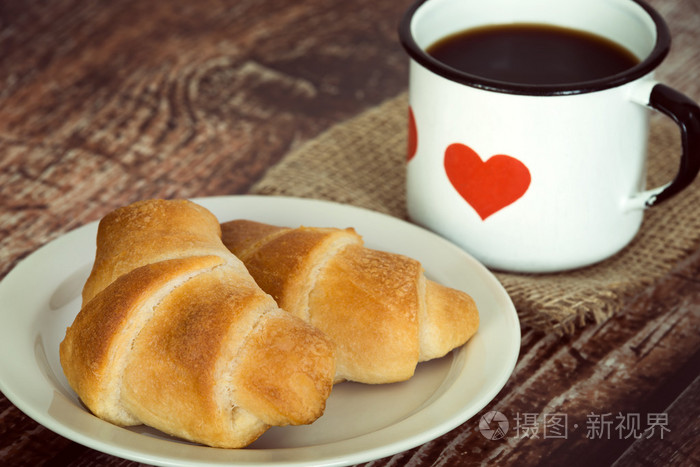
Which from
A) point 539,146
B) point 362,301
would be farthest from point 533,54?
point 362,301

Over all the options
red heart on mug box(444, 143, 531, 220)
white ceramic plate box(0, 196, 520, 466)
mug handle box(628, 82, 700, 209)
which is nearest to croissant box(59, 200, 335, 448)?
white ceramic plate box(0, 196, 520, 466)

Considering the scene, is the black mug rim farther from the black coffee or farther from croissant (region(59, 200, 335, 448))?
croissant (region(59, 200, 335, 448))

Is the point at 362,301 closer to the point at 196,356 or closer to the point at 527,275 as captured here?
the point at 196,356

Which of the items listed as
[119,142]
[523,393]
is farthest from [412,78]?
[119,142]

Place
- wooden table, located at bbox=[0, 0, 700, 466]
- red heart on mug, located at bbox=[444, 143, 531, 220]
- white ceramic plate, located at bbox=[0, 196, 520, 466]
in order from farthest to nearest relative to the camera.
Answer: red heart on mug, located at bbox=[444, 143, 531, 220]
wooden table, located at bbox=[0, 0, 700, 466]
white ceramic plate, located at bbox=[0, 196, 520, 466]

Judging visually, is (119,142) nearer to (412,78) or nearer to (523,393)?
(412,78)

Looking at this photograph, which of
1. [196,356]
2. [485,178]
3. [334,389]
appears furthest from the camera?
[485,178]

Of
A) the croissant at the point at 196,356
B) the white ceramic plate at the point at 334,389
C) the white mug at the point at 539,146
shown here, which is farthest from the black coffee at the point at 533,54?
the croissant at the point at 196,356
